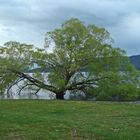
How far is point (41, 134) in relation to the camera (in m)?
13.0

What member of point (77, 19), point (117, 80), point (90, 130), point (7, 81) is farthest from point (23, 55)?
point (90, 130)

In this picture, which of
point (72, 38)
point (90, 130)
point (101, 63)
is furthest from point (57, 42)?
point (90, 130)

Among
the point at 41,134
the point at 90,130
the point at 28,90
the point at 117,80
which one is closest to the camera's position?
the point at 41,134

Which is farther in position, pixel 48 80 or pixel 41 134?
pixel 48 80

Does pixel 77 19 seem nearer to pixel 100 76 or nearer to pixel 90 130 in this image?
pixel 100 76

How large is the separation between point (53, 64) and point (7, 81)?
14.4 feet

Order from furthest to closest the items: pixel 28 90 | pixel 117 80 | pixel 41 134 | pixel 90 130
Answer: pixel 28 90
pixel 117 80
pixel 90 130
pixel 41 134

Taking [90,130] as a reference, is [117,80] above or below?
above

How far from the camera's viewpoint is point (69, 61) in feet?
128

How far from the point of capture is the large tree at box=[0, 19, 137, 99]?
38.8 metres

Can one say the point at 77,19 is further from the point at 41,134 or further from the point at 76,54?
the point at 41,134

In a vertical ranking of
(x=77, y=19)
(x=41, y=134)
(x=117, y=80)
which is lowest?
(x=41, y=134)

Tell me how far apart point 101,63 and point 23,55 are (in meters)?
7.09

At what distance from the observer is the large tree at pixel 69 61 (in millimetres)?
38812
